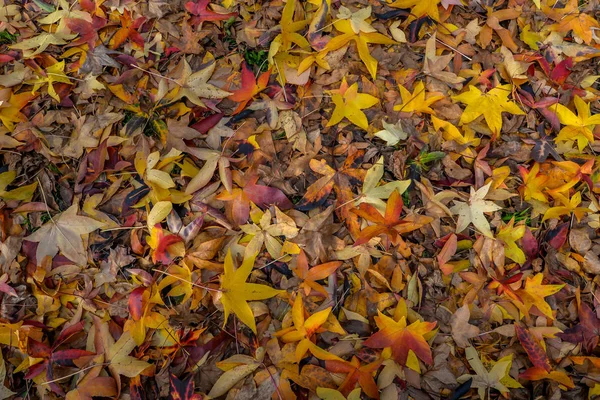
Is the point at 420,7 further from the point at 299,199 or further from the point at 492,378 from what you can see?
the point at 492,378

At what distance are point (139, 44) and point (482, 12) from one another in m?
1.14

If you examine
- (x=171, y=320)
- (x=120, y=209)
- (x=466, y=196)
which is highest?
(x=466, y=196)

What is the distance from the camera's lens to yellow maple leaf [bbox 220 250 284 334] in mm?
1110

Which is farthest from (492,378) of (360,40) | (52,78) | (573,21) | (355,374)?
(52,78)

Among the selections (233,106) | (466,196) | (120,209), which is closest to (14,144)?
(120,209)

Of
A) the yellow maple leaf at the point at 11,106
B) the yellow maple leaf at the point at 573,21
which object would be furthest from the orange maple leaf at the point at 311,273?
the yellow maple leaf at the point at 573,21

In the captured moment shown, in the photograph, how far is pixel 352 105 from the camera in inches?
52.1

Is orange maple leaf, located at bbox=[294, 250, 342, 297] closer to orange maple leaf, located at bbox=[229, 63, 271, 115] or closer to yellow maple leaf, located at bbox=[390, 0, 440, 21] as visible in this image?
orange maple leaf, located at bbox=[229, 63, 271, 115]

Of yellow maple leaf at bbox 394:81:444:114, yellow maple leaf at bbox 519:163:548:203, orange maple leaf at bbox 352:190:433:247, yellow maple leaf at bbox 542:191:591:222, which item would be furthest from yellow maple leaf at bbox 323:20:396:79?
yellow maple leaf at bbox 542:191:591:222

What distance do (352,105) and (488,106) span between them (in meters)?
0.42

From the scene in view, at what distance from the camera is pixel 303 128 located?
133 cm

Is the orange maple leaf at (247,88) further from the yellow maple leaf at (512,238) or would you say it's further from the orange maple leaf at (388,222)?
the yellow maple leaf at (512,238)

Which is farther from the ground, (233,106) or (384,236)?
(233,106)

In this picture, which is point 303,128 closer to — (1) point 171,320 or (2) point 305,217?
(2) point 305,217
